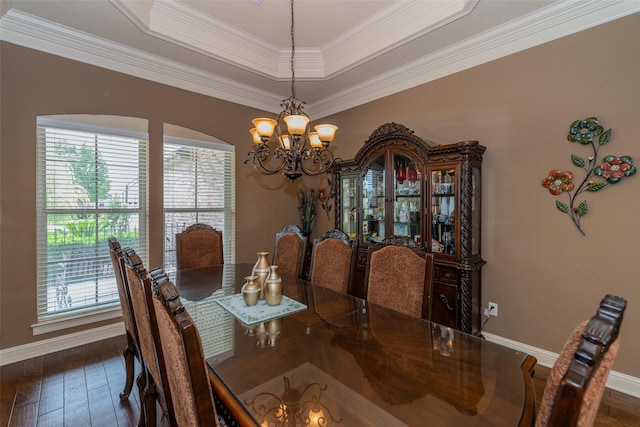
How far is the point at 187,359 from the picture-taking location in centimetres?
76

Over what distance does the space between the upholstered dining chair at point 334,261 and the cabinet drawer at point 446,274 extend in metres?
0.90

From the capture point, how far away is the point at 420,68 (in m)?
3.12

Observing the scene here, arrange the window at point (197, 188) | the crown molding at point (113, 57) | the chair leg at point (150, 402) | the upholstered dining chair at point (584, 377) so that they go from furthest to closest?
the window at point (197, 188)
the crown molding at point (113, 57)
the chair leg at point (150, 402)
the upholstered dining chair at point (584, 377)

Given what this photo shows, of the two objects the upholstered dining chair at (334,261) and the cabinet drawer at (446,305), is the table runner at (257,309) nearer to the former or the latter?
the upholstered dining chair at (334,261)

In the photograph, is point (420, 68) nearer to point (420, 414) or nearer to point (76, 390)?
point (420, 414)

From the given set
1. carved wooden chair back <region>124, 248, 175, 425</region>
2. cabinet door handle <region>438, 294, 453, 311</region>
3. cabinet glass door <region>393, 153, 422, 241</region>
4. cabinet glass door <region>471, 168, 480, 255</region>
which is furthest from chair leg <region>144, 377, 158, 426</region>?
cabinet glass door <region>471, 168, 480, 255</region>

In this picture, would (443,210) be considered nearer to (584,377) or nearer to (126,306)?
(584,377)

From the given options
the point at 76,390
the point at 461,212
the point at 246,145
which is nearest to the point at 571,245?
the point at 461,212

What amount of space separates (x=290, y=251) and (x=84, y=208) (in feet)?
6.93

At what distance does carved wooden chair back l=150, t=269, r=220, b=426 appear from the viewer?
76 centimetres

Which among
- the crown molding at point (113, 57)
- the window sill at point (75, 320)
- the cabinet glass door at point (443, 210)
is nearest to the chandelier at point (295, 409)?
the cabinet glass door at point (443, 210)

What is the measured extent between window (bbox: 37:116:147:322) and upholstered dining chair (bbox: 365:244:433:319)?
2.63 metres

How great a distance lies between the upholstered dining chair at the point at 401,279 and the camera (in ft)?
5.77

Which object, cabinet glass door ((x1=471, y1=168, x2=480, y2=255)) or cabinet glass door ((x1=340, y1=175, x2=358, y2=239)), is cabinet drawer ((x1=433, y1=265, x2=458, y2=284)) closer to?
cabinet glass door ((x1=471, y1=168, x2=480, y2=255))
